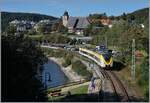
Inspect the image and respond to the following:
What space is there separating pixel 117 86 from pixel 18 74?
16.8 metres

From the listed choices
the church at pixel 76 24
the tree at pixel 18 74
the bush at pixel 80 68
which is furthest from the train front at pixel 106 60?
the church at pixel 76 24

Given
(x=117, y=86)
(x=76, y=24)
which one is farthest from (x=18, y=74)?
(x=76, y=24)

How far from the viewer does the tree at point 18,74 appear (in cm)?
2106

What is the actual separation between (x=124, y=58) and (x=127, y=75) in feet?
40.3

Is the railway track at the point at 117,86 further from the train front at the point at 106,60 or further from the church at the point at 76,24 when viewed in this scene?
the church at the point at 76,24

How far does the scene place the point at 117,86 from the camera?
37.7m

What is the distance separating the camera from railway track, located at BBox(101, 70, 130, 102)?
30.1 meters

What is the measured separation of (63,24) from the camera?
552ft

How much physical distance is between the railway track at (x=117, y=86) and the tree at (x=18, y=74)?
5938 mm

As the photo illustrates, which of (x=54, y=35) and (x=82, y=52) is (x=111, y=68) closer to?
(x=82, y=52)

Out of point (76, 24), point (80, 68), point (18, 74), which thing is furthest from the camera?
point (76, 24)

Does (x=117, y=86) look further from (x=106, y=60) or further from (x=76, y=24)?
(x=76, y=24)

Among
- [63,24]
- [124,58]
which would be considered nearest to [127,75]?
[124,58]

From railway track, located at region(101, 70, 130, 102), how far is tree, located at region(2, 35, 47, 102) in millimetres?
5938
